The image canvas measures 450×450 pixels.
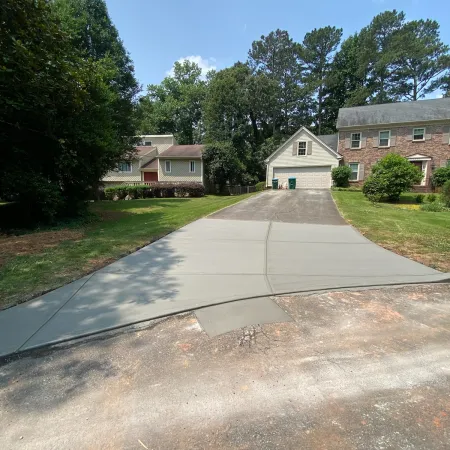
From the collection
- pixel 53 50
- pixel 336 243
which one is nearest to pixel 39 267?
pixel 336 243

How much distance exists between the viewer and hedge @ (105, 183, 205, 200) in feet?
82.4

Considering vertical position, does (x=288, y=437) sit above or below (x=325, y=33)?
below

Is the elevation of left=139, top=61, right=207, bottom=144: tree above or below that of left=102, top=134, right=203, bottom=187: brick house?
above

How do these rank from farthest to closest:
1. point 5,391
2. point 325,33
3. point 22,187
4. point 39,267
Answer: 1. point 325,33
2. point 22,187
3. point 39,267
4. point 5,391

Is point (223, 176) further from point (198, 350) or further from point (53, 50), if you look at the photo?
point (198, 350)

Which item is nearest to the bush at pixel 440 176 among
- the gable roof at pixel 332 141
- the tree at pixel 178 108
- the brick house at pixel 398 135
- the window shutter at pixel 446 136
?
the brick house at pixel 398 135

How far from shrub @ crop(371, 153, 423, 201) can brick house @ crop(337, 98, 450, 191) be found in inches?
385

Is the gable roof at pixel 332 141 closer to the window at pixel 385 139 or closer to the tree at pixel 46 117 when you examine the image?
the window at pixel 385 139

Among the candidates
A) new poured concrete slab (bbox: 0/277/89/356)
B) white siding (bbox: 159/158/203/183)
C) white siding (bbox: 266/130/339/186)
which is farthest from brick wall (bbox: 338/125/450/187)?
new poured concrete slab (bbox: 0/277/89/356)

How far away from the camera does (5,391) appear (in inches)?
84.5

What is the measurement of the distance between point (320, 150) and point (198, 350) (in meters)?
25.1

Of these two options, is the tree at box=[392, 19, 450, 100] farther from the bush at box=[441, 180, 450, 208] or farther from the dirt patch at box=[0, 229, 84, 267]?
the dirt patch at box=[0, 229, 84, 267]

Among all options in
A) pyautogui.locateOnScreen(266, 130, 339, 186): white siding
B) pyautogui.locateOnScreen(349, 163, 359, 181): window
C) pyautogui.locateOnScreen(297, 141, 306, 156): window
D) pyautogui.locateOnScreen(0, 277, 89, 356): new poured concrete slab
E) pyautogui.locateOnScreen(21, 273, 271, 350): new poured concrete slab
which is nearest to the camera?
pyautogui.locateOnScreen(0, 277, 89, 356): new poured concrete slab

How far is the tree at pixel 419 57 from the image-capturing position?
39250 millimetres
